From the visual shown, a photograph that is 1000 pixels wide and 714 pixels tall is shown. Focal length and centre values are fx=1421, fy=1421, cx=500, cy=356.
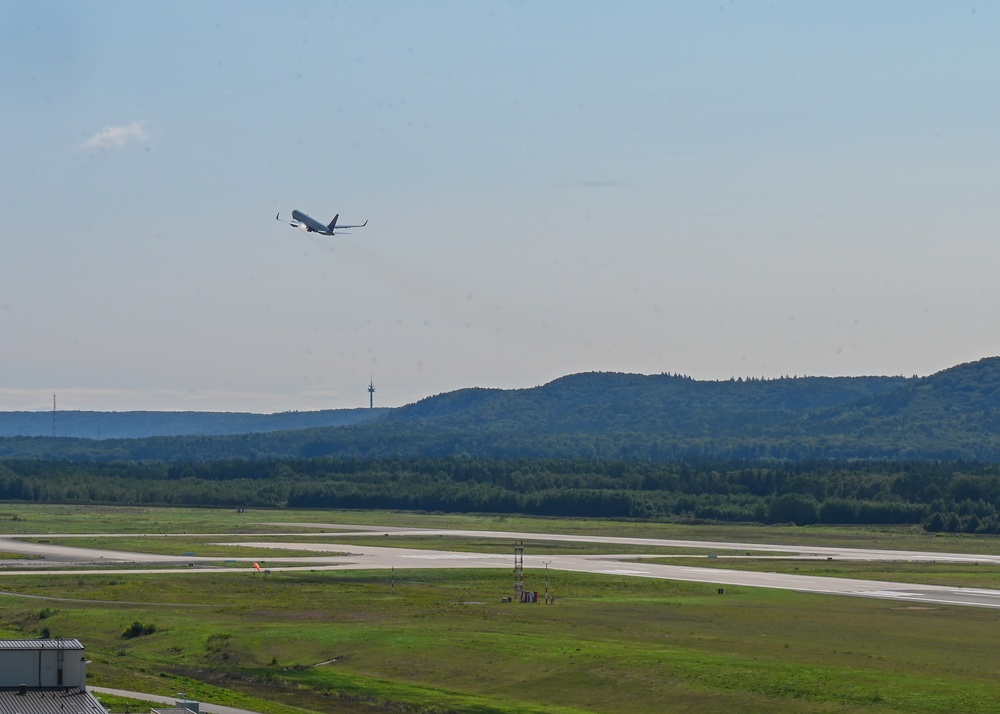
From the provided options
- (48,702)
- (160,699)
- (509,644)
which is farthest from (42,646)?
(509,644)

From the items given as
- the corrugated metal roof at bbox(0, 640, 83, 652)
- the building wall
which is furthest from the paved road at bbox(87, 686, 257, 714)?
the building wall

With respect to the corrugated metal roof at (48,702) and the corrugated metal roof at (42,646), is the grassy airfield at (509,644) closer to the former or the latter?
the corrugated metal roof at (42,646)

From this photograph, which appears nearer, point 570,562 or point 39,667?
point 39,667

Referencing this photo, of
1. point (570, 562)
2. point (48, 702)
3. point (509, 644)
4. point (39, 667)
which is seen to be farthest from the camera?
point (570, 562)

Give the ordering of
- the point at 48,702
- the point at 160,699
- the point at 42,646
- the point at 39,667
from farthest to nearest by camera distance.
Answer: the point at 160,699 < the point at 42,646 < the point at 39,667 < the point at 48,702

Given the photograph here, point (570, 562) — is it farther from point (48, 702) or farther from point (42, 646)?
point (48, 702)

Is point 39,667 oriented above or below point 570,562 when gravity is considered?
above

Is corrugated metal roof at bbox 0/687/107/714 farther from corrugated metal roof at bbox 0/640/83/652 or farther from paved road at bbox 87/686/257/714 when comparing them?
paved road at bbox 87/686/257/714

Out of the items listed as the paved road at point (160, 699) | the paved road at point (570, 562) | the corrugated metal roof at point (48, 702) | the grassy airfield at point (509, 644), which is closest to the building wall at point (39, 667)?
the corrugated metal roof at point (48, 702)

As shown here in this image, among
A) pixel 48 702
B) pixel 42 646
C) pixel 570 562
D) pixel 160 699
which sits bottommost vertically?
pixel 160 699
